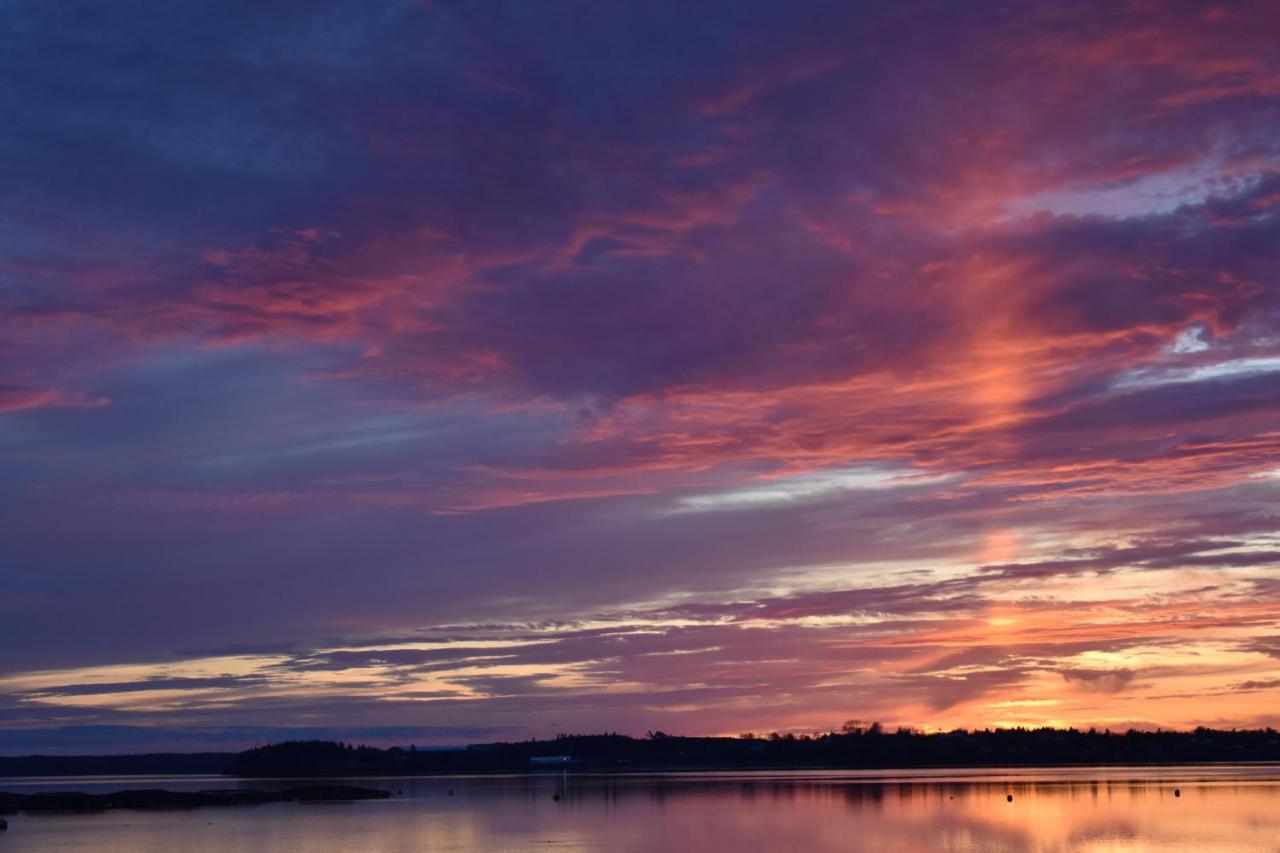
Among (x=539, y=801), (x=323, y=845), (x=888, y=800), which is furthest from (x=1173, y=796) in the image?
(x=323, y=845)

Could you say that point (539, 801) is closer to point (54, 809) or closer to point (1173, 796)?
point (54, 809)

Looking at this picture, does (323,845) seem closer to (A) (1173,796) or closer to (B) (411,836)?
(B) (411,836)

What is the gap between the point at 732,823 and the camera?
311ft

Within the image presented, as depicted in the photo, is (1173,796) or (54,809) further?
(54,809)

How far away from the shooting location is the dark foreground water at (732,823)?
3024 inches


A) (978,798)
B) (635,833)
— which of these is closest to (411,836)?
(635,833)

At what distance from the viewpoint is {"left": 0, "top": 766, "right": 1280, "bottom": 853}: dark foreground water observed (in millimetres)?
76812

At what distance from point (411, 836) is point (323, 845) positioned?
31.5 ft

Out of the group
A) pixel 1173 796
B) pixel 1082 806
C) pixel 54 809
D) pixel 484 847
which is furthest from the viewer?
pixel 54 809

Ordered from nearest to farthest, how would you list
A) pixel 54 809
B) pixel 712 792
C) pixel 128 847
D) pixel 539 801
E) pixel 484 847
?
pixel 484 847 → pixel 128 847 → pixel 54 809 → pixel 539 801 → pixel 712 792

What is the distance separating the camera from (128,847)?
8494 centimetres

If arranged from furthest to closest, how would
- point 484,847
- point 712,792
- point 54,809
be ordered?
point 712,792, point 54,809, point 484,847

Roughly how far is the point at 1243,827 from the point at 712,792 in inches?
3081

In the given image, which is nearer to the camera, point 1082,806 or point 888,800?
point 1082,806
